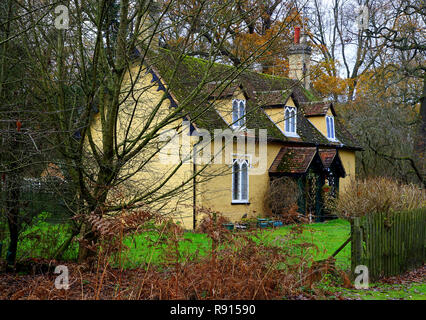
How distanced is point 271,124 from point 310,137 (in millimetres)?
3173

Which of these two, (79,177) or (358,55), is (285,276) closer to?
(79,177)

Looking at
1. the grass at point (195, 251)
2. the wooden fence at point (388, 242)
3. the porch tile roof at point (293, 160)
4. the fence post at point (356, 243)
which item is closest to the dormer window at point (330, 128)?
the porch tile roof at point (293, 160)

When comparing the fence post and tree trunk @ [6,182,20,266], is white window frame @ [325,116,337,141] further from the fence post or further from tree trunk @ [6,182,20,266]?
tree trunk @ [6,182,20,266]

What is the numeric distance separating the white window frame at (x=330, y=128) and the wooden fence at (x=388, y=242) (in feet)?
48.2

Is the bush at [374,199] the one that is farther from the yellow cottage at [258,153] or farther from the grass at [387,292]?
the yellow cottage at [258,153]

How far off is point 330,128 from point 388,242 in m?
17.4

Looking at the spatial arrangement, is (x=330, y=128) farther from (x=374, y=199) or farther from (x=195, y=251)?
(x=195, y=251)

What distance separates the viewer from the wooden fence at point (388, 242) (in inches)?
385

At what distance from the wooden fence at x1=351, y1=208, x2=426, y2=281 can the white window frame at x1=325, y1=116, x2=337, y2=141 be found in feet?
48.2

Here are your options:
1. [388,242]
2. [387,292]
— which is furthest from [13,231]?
[388,242]

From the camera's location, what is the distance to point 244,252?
7.56 metres
